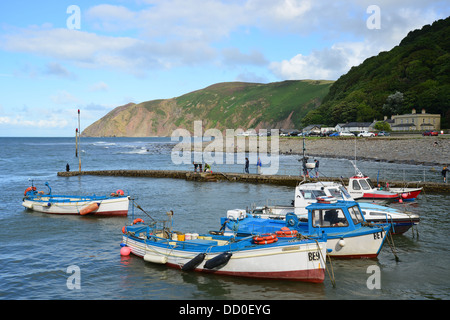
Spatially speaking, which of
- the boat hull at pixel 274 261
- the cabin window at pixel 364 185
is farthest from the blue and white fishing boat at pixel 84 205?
the cabin window at pixel 364 185

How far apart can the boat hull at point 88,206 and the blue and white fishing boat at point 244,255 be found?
40.2 ft

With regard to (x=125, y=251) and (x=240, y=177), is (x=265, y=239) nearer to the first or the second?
(x=125, y=251)

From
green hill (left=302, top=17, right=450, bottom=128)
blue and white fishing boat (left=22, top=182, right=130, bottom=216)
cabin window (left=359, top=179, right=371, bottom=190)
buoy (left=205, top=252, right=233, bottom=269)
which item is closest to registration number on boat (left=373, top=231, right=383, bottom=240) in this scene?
buoy (left=205, top=252, right=233, bottom=269)

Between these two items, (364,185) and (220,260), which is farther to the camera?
(364,185)

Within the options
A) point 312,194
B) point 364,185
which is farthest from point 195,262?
point 364,185

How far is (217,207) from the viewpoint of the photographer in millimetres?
33125

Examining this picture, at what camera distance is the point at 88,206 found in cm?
3088

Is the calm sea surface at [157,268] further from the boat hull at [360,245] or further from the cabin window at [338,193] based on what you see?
the cabin window at [338,193]

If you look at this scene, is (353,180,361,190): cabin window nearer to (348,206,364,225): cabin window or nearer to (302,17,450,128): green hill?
(348,206,364,225): cabin window

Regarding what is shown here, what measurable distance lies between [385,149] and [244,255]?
69.1m

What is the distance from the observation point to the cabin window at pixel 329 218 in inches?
731

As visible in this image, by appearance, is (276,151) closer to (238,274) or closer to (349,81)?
(238,274)
